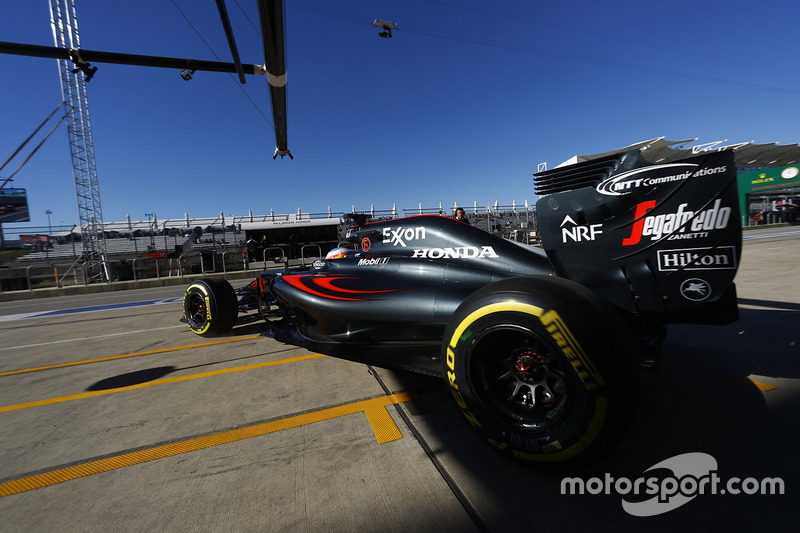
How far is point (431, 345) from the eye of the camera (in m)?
Answer: 2.37

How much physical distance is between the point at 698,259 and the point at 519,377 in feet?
4.11

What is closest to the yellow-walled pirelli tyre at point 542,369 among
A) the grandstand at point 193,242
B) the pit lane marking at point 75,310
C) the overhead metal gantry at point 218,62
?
the pit lane marking at point 75,310

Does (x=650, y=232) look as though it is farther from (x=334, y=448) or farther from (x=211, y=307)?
(x=211, y=307)

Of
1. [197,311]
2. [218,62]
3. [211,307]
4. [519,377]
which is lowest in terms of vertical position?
[197,311]

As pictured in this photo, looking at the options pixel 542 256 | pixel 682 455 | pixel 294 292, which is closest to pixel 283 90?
pixel 294 292

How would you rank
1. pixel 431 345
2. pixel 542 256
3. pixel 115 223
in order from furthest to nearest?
pixel 115 223 → pixel 542 256 → pixel 431 345

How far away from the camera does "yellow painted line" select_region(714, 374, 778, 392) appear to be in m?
2.27

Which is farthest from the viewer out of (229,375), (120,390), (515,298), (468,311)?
(229,375)

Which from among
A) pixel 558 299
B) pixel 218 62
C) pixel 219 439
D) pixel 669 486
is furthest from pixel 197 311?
pixel 218 62

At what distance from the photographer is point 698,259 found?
1.83 metres

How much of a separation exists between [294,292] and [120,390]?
5.64 feet

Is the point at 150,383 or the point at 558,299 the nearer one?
the point at 558,299

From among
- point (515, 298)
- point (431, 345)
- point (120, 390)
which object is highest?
point (515, 298)

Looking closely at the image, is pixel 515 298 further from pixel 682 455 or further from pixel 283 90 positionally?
pixel 283 90
